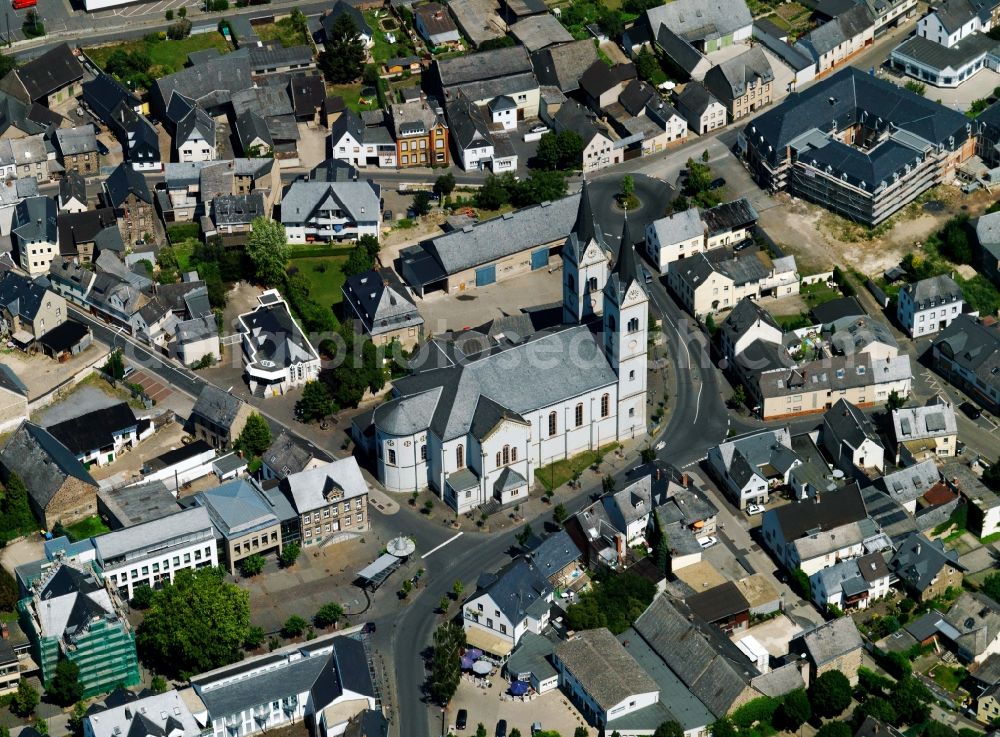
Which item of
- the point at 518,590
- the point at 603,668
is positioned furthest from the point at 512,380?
the point at 603,668

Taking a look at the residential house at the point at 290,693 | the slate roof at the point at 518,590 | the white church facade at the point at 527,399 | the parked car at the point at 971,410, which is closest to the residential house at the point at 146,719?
the residential house at the point at 290,693

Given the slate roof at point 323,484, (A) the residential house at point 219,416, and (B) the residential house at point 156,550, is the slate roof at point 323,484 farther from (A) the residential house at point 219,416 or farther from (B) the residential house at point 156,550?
(A) the residential house at point 219,416

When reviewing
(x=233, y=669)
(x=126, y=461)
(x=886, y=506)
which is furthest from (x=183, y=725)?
(x=886, y=506)

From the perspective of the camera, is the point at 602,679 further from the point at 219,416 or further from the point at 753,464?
the point at 219,416

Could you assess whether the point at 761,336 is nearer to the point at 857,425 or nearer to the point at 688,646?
the point at 857,425

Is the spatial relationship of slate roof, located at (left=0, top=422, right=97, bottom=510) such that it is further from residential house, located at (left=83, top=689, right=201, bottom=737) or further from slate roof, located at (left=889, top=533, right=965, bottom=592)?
slate roof, located at (left=889, top=533, right=965, bottom=592)

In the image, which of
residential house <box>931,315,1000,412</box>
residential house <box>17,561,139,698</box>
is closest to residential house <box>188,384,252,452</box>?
residential house <box>17,561,139,698</box>
